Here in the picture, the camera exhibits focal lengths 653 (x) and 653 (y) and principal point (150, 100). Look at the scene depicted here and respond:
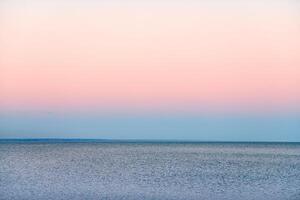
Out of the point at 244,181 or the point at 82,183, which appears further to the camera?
the point at 244,181

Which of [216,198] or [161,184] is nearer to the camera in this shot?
[216,198]

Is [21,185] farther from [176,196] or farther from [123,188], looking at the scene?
[176,196]

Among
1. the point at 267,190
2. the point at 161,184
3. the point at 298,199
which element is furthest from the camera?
the point at 161,184

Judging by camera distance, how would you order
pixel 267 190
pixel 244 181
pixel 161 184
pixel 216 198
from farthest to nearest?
pixel 244 181
pixel 161 184
pixel 267 190
pixel 216 198

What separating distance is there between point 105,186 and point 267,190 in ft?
24.0

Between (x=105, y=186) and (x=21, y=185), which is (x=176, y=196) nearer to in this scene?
(x=105, y=186)

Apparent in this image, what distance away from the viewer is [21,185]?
30.1 meters

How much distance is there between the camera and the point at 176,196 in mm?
25812

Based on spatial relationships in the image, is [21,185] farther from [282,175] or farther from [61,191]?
[282,175]

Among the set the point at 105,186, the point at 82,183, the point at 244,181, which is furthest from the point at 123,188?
the point at 244,181

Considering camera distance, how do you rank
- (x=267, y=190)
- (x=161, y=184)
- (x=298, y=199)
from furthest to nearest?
(x=161, y=184), (x=267, y=190), (x=298, y=199)

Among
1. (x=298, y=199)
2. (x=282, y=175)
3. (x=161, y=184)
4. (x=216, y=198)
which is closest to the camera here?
(x=298, y=199)

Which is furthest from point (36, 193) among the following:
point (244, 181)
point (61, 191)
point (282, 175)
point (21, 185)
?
point (282, 175)

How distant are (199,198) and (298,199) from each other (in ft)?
12.4
